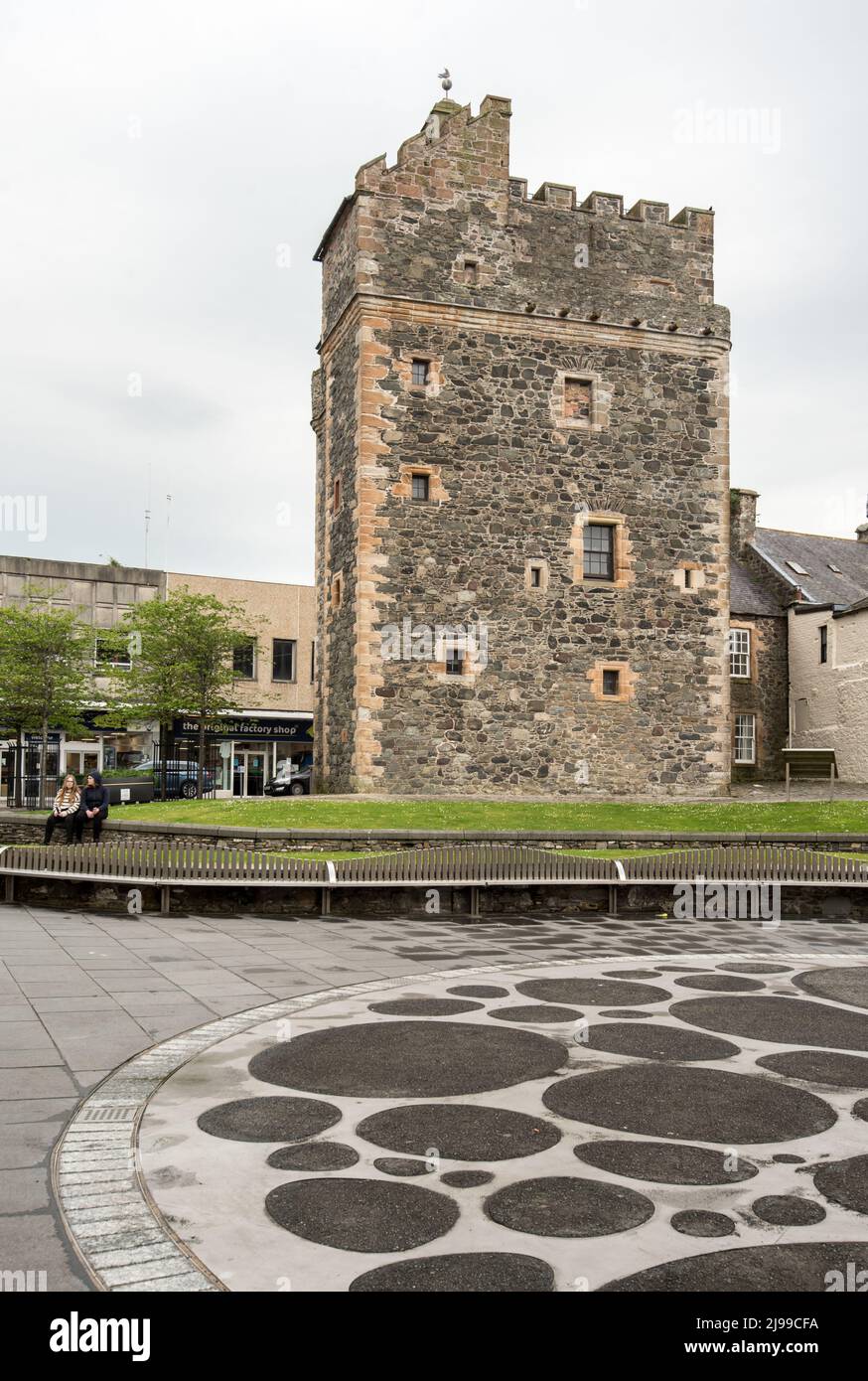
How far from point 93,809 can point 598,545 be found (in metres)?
15.2

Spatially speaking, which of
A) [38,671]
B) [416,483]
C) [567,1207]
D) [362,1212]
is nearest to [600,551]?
[416,483]

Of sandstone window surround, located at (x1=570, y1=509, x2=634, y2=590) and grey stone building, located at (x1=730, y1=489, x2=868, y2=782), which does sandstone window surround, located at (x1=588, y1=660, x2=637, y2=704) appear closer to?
sandstone window surround, located at (x1=570, y1=509, x2=634, y2=590)

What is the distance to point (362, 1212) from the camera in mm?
4168

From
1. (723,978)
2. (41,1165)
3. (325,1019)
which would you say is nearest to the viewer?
(41,1165)

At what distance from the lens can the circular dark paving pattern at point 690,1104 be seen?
521 centimetres

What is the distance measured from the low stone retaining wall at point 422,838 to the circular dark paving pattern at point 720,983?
7.55m

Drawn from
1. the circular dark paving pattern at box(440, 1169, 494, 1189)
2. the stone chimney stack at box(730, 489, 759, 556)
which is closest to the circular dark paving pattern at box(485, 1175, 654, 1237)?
the circular dark paving pattern at box(440, 1169, 494, 1189)

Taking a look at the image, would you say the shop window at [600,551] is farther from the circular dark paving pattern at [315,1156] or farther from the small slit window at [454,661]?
the circular dark paving pattern at [315,1156]

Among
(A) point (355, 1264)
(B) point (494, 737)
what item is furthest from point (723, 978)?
(B) point (494, 737)

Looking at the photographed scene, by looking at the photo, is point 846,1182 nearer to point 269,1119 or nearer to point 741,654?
point 269,1119

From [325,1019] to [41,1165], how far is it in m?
3.14

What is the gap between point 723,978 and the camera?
9.48 metres

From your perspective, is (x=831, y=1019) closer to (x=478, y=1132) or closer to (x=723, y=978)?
(x=723, y=978)
